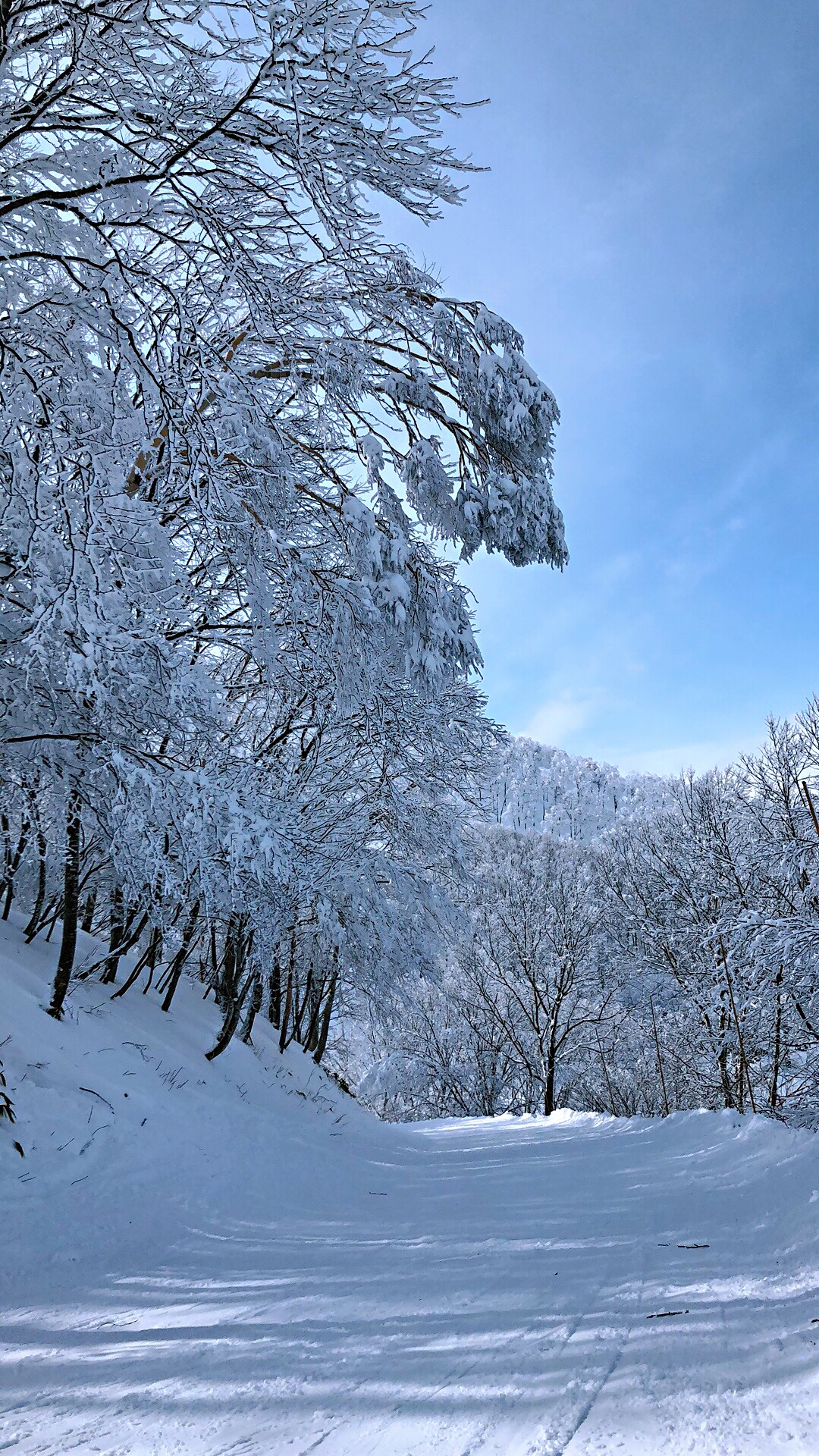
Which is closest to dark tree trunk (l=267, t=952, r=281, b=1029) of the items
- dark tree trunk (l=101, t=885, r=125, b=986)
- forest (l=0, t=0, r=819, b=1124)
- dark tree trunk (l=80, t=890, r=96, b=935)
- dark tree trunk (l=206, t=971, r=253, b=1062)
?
forest (l=0, t=0, r=819, b=1124)

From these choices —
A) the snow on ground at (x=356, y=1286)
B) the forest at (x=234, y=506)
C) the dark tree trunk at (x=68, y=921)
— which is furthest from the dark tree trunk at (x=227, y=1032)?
the dark tree trunk at (x=68, y=921)

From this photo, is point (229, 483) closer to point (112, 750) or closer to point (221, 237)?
point (221, 237)

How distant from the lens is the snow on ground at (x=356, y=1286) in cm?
221

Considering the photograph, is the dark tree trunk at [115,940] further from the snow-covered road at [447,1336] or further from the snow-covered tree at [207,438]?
the snow-covered road at [447,1336]

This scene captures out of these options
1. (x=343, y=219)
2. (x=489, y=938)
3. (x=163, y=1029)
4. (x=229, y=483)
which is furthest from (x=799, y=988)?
(x=489, y=938)

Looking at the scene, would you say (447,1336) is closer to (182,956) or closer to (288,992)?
(182,956)

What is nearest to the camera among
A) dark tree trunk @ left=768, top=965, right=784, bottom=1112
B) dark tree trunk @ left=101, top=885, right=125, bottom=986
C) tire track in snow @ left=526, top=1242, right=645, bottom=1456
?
tire track in snow @ left=526, top=1242, right=645, bottom=1456

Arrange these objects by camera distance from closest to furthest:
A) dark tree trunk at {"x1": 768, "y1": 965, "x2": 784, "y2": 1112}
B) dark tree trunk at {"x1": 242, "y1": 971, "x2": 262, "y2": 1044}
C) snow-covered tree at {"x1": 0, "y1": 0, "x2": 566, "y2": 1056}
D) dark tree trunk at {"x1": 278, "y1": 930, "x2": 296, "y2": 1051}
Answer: snow-covered tree at {"x1": 0, "y1": 0, "x2": 566, "y2": 1056}, dark tree trunk at {"x1": 242, "y1": 971, "x2": 262, "y2": 1044}, dark tree trunk at {"x1": 278, "y1": 930, "x2": 296, "y2": 1051}, dark tree trunk at {"x1": 768, "y1": 965, "x2": 784, "y2": 1112}

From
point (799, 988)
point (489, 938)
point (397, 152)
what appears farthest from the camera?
point (489, 938)

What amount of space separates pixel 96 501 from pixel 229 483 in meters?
1.92

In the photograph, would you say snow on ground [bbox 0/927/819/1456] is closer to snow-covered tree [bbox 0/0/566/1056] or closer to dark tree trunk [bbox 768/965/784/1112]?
snow-covered tree [bbox 0/0/566/1056]

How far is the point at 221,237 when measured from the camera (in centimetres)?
380

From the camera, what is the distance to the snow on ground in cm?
221

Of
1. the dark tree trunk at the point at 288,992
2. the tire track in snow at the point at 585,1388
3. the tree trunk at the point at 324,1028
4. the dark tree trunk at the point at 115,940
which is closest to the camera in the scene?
the tire track in snow at the point at 585,1388
